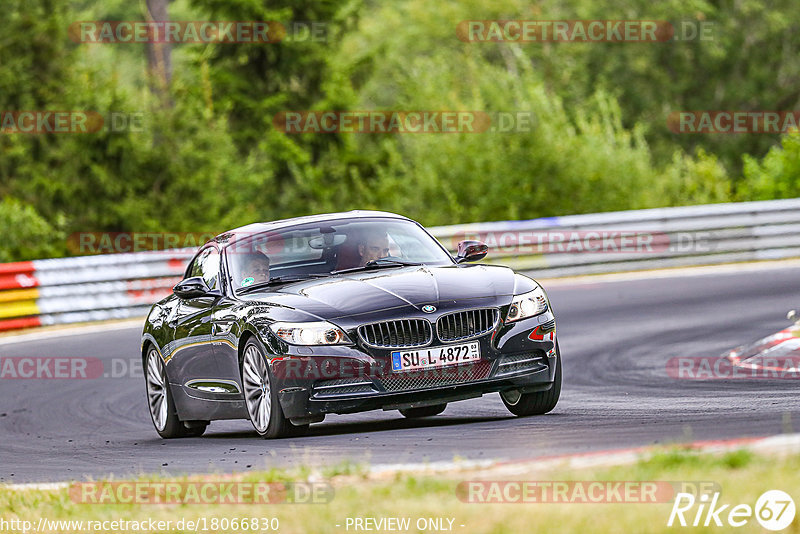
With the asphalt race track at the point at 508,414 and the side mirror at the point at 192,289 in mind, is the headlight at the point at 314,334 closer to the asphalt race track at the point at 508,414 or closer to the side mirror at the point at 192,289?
the asphalt race track at the point at 508,414

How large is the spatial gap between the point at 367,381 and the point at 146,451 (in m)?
2.16

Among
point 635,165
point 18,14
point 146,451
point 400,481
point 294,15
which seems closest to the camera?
point 400,481

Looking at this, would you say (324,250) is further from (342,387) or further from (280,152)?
(280,152)

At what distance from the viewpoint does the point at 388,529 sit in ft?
17.7

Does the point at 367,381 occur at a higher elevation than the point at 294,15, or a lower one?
lower

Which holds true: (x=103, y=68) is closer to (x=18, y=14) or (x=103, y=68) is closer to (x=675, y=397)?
(x=18, y=14)

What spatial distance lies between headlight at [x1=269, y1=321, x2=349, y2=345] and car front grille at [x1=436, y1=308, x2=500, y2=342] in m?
0.62

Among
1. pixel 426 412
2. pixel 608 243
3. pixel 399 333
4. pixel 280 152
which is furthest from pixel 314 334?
pixel 280 152

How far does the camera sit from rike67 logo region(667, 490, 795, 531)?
189 inches

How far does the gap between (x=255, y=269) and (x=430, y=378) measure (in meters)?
2.00

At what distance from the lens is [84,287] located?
20750 mm

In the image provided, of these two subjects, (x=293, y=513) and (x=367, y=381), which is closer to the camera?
(x=293, y=513)

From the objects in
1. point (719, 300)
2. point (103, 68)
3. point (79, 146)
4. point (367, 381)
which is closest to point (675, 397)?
point (367, 381)

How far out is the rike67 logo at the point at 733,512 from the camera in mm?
4797
